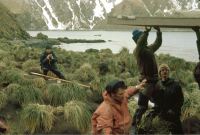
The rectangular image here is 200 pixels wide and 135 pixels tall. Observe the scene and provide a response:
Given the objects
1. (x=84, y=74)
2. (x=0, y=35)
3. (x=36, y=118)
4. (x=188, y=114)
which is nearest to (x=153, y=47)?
(x=188, y=114)

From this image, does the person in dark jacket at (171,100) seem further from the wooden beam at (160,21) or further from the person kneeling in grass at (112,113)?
the person kneeling in grass at (112,113)

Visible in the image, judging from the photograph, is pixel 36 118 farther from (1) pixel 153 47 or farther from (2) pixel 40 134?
(1) pixel 153 47

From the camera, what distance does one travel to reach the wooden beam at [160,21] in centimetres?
852

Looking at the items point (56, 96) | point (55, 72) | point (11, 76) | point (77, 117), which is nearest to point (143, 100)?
point (77, 117)

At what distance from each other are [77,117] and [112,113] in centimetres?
524

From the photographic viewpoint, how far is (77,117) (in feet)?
39.0

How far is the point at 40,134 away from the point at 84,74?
24.5 ft

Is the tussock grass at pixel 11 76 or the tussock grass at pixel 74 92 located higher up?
the tussock grass at pixel 11 76

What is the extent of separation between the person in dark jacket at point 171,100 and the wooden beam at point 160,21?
807 millimetres

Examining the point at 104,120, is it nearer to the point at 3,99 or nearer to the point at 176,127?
the point at 176,127

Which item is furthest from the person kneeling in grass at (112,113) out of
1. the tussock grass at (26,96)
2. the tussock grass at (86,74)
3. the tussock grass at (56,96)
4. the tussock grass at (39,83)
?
the tussock grass at (86,74)

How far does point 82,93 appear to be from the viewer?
46.9 feet

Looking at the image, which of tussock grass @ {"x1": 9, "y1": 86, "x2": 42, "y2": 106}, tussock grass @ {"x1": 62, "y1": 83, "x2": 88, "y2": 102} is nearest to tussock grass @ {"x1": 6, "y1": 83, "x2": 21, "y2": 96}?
tussock grass @ {"x1": 9, "y1": 86, "x2": 42, "y2": 106}

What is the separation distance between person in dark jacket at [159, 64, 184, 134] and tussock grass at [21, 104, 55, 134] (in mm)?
3266
